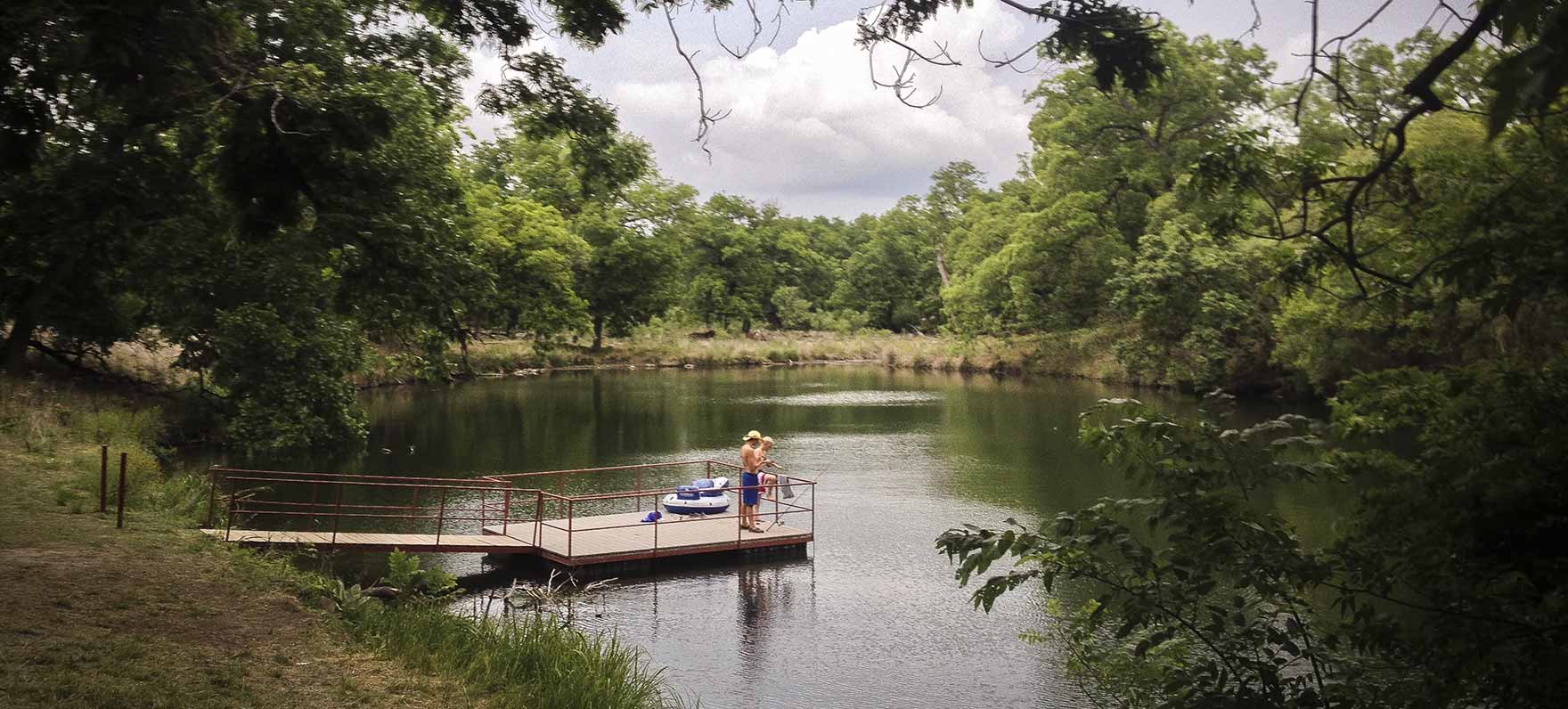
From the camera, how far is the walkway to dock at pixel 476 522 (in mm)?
14742

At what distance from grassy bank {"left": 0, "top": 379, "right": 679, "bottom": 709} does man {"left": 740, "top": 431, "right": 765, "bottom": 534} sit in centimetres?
513

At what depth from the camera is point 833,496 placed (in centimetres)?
2189

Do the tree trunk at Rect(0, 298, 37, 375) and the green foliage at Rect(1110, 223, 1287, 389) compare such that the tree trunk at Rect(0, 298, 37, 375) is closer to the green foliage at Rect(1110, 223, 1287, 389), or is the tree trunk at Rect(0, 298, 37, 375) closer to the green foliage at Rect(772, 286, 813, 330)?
the green foliage at Rect(1110, 223, 1287, 389)

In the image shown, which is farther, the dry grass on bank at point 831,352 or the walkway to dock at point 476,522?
the dry grass on bank at point 831,352

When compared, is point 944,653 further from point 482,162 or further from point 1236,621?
point 482,162

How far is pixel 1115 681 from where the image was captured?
35.5 feet

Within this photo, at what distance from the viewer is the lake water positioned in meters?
11.8

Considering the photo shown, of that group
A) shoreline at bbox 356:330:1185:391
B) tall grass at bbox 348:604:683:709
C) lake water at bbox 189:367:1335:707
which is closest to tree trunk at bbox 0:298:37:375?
lake water at bbox 189:367:1335:707

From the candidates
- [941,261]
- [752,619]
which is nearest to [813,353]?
[941,261]

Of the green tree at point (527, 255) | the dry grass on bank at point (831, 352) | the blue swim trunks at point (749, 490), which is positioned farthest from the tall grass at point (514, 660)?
the dry grass on bank at point (831, 352)

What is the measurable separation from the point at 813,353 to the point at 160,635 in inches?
2267

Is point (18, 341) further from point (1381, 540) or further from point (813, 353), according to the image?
point (813, 353)

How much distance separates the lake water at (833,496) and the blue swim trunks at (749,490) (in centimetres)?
114

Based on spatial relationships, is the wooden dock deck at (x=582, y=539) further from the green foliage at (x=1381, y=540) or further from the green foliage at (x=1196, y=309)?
the green foliage at (x=1196, y=309)
